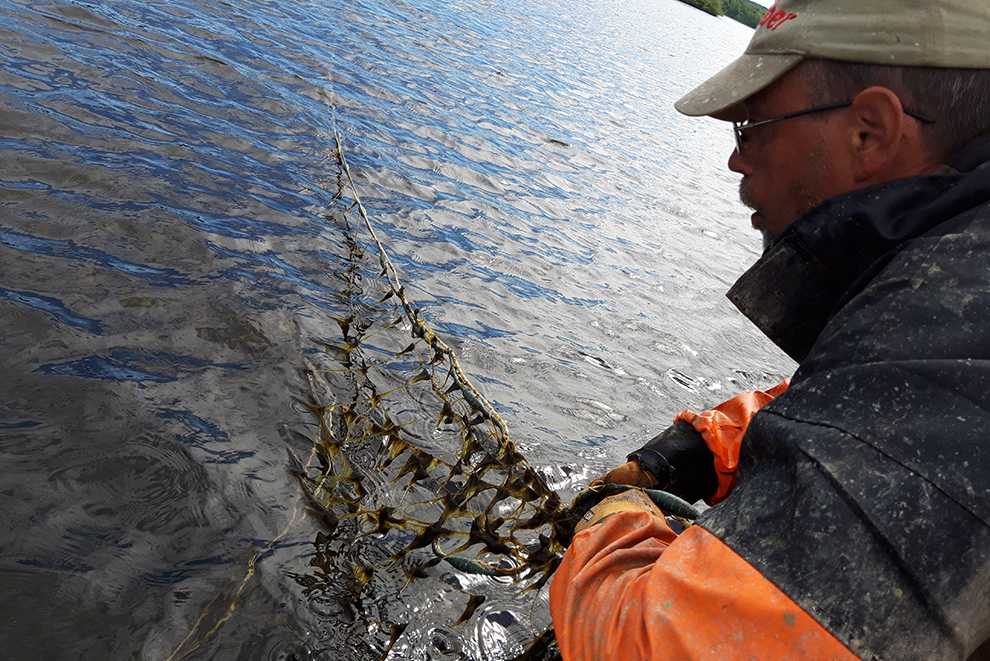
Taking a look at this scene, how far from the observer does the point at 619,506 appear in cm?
219

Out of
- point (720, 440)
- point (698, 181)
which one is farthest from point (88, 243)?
point (698, 181)

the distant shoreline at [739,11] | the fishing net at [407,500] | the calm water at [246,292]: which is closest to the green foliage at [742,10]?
the distant shoreline at [739,11]

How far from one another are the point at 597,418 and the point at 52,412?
3.03 metres

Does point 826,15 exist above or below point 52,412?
above

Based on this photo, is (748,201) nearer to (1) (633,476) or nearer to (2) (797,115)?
(2) (797,115)

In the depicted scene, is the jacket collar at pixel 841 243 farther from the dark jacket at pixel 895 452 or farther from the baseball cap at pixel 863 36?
the baseball cap at pixel 863 36

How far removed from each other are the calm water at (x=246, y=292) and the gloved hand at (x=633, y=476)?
0.66 meters

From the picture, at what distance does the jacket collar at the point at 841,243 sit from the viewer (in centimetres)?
162

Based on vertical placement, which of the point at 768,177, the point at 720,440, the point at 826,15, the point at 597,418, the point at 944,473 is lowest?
the point at 597,418

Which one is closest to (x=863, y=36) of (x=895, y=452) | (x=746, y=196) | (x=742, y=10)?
(x=746, y=196)

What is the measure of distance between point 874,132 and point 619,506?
4.29 ft

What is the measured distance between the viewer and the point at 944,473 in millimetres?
1273

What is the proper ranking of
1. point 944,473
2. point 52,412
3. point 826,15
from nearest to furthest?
1. point 944,473
2. point 826,15
3. point 52,412

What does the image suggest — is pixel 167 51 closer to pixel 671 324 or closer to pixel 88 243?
pixel 88 243
